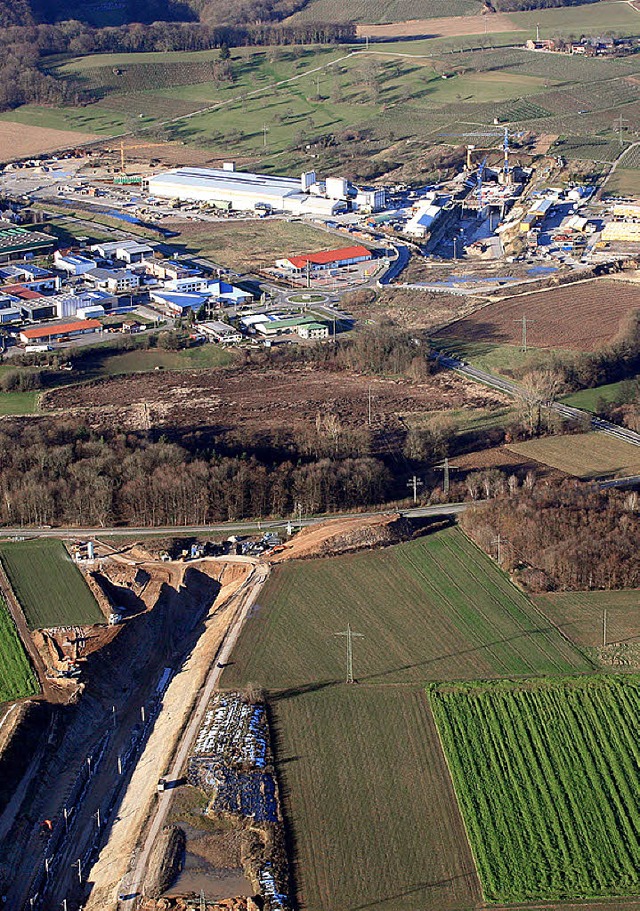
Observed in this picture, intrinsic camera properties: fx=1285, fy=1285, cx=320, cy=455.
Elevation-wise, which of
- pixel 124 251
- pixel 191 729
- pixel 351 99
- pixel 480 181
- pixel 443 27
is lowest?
pixel 191 729

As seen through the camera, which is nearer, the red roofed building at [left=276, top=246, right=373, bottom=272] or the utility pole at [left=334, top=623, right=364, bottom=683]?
the utility pole at [left=334, top=623, right=364, bottom=683]

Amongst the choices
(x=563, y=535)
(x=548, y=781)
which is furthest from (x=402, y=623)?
(x=548, y=781)

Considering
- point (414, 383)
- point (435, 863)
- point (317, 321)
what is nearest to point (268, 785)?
point (435, 863)

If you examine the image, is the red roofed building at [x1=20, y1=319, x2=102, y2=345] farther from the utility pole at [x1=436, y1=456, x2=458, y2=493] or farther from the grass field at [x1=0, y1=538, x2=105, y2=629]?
the utility pole at [x1=436, y1=456, x2=458, y2=493]

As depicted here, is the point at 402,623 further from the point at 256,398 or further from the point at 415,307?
the point at 415,307

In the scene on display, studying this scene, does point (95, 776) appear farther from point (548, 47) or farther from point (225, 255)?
point (548, 47)

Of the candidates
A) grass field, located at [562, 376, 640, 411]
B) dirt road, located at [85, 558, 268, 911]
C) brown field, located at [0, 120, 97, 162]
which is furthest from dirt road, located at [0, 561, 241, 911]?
brown field, located at [0, 120, 97, 162]
